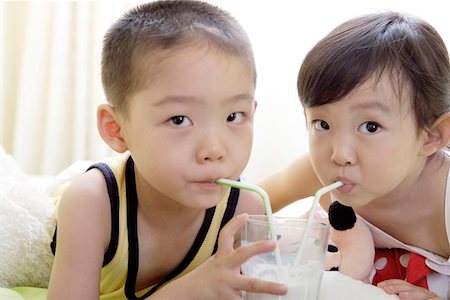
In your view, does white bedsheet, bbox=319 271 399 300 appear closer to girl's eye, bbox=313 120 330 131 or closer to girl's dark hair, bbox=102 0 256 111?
girl's eye, bbox=313 120 330 131

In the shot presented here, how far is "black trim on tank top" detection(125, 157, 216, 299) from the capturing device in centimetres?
138

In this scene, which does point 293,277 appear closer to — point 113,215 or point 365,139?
point 365,139

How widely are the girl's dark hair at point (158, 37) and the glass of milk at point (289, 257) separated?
1.17 ft

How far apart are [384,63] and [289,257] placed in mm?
479

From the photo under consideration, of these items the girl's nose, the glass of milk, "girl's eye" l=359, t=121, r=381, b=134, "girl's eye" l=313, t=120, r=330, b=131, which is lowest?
the glass of milk

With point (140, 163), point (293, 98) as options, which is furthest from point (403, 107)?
point (293, 98)

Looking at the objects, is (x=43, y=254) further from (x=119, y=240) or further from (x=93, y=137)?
(x=93, y=137)

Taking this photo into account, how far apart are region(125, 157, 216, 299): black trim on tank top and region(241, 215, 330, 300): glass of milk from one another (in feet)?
1.31

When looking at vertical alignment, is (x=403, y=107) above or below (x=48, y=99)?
above

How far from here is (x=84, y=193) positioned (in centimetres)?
132

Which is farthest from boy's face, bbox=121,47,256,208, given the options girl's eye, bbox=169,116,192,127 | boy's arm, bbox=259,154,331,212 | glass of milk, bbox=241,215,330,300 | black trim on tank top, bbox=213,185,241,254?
boy's arm, bbox=259,154,331,212

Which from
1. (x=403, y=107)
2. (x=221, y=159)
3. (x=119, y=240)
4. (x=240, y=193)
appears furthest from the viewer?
(x=240, y=193)

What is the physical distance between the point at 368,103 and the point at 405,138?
0.12m

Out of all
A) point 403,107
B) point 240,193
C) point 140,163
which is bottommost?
point 240,193
